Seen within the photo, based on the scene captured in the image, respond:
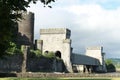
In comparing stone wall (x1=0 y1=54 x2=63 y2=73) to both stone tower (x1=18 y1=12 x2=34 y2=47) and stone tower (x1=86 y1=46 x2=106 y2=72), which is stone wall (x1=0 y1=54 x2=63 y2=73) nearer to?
stone tower (x1=18 y1=12 x2=34 y2=47)

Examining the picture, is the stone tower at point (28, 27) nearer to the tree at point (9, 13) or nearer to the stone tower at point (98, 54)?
the stone tower at point (98, 54)

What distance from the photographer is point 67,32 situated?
10000 cm

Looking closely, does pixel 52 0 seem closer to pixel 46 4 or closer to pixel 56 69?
pixel 46 4

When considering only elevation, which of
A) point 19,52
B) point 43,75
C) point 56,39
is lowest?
point 43,75

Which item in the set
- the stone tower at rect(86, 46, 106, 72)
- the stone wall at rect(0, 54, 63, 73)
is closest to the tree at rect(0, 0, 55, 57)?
the stone wall at rect(0, 54, 63, 73)

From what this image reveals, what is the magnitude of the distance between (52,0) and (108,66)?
126337mm

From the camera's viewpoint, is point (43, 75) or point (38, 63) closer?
point (43, 75)

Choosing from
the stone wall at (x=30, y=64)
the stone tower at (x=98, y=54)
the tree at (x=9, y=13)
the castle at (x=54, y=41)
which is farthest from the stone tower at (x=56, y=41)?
the tree at (x=9, y=13)

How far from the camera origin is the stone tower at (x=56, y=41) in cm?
9481

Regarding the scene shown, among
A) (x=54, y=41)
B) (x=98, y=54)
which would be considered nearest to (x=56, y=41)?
(x=54, y=41)

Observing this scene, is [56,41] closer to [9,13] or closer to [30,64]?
[30,64]

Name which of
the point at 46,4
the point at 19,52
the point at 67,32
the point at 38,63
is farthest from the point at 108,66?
the point at 46,4

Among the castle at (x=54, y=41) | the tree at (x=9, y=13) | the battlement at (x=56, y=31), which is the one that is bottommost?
the tree at (x=9, y=13)

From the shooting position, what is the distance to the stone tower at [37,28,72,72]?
94.8 metres
